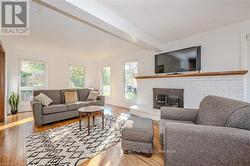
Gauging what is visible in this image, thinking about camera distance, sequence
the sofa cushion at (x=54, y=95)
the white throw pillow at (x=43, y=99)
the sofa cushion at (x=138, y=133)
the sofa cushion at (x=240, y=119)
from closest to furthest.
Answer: the sofa cushion at (x=240, y=119) → the sofa cushion at (x=138, y=133) → the white throw pillow at (x=43, y=99) → the sofa cushion at (x=54, y=95)

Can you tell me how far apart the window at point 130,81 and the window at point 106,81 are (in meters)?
1.38

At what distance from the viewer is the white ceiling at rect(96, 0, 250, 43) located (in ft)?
6.57

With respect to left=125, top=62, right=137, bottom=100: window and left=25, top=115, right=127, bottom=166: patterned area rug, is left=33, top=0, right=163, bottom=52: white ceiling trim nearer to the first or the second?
left=25, top=115, right=127, bottom=166: patterned area rug

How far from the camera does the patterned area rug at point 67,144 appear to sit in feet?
5.92

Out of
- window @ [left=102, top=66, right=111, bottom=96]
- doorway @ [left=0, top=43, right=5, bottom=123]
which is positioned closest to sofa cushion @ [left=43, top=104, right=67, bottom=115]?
doorway @ [left=0, top=43, right=5, bottom=123]

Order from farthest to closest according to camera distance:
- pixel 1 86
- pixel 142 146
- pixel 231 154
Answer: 1. pixel 1 86
2. pixel 142 146
3. pixel 231 154

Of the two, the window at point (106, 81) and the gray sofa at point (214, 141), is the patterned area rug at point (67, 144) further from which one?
the window at point (106, 81)

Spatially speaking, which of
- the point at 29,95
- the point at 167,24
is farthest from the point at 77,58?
the point at 167,24

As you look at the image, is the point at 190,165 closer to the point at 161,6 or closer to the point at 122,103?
the point at 161,6

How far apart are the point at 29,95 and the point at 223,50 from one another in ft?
22.0

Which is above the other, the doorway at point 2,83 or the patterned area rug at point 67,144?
the doorway at point 2,83

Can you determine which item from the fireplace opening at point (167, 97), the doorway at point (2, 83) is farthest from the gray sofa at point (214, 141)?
the doorway at point (2, 83)

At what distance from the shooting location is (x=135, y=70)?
17.4 feet

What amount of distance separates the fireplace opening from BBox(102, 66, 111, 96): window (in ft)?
10.4
